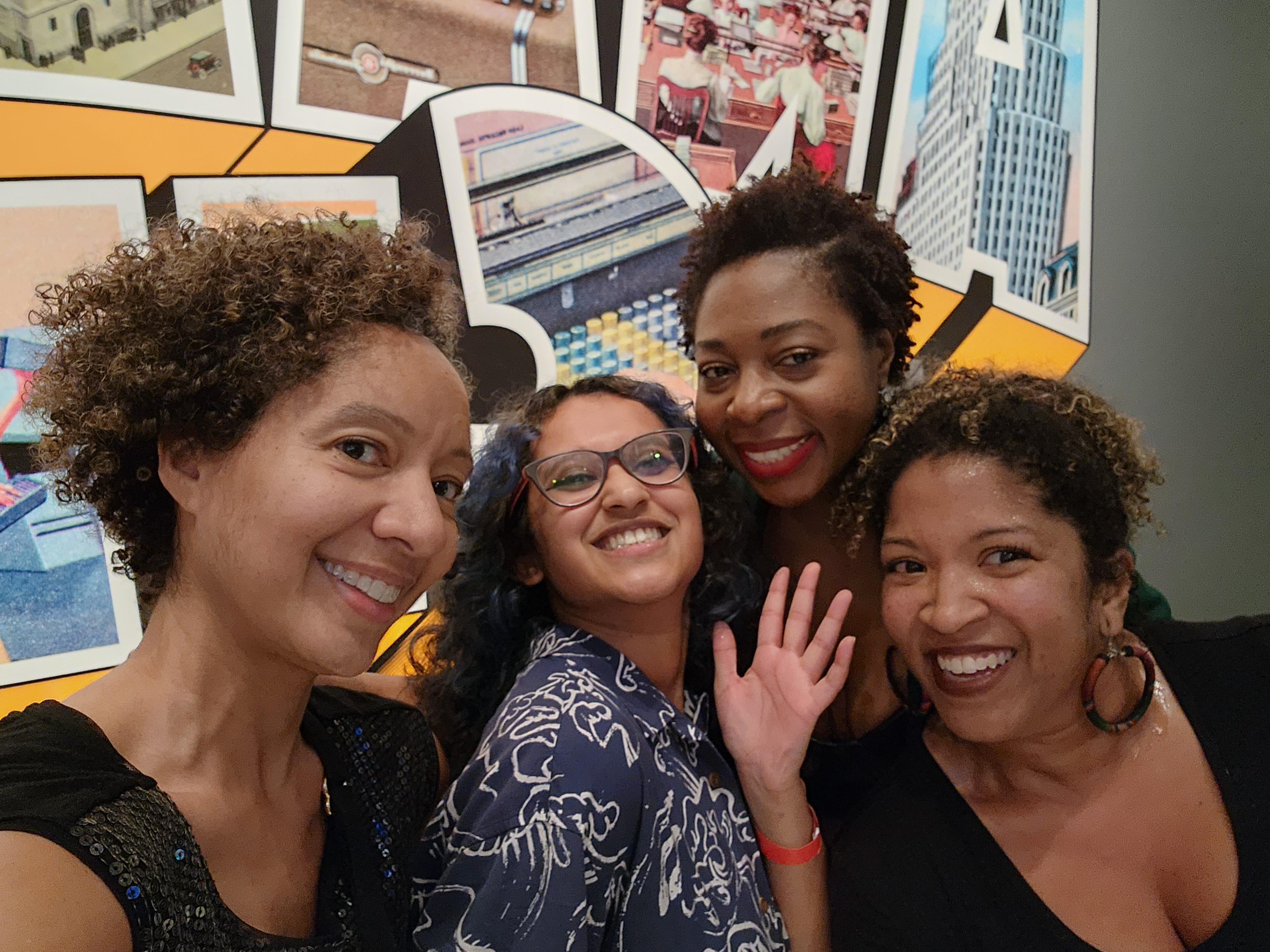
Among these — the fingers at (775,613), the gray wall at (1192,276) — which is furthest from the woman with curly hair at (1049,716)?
the gray wall at (1192,276)

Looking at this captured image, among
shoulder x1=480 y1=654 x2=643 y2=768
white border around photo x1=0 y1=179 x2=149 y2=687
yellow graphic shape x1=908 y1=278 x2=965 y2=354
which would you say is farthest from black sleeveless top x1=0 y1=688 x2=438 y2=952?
yellow graphic shape x1=908 y1=278 x2=965 y2=354

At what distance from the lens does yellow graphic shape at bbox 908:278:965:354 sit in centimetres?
332

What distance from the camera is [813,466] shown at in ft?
6.61

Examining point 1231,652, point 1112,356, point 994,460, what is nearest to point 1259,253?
point 1112,356

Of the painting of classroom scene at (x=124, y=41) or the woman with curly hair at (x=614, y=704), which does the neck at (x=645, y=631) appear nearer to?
the woman with curly hair at (x=614, y=704)

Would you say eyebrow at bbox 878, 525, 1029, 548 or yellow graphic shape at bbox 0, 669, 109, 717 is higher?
eyebrow at bbox 878, 525, 1029, 548

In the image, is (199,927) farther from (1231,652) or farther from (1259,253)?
(1259,253)

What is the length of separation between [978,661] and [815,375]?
2.47 ft

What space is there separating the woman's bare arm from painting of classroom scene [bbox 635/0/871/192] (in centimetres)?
254

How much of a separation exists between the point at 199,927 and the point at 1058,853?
4.77 ft

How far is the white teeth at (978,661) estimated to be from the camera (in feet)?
5.03

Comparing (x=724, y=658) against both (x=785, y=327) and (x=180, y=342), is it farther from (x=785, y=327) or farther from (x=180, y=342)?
(x=180, y=342)

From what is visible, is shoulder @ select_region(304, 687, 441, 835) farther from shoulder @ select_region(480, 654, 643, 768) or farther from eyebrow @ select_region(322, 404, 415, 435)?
eyebrow @ select_region(322, 404, 415, 435)

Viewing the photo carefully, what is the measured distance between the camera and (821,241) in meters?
2.07
